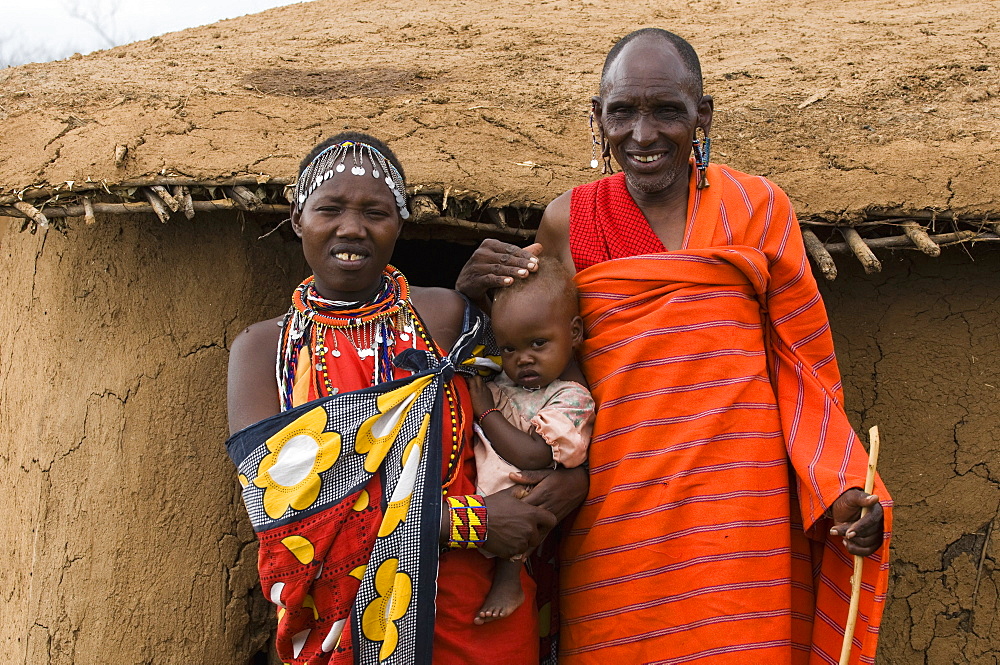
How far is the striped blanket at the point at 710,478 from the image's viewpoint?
256 cm

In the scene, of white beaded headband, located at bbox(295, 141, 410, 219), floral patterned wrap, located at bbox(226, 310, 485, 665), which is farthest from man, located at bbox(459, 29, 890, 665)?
floral patterned wrap, located at bbox(226, 310, 485, 665)

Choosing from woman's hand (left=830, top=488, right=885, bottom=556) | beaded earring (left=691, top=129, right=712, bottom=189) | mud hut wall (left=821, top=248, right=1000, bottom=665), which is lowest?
mud hut wall (left=821, top=248, right=1000, bottom=665)

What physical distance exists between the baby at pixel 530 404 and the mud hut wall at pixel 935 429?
4.35ft

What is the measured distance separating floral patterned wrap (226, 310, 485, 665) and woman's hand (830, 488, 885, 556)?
1.02 m

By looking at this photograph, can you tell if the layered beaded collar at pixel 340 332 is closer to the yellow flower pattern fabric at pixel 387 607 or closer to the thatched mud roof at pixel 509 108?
the yellow flower pattern fabric at pixel 387 607

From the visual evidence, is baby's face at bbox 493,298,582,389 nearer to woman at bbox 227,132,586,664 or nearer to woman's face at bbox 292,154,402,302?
woman at bbox 227,132,586,664

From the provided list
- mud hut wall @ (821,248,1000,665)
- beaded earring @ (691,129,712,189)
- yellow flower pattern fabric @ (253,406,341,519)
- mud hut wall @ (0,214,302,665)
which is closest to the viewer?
yellow flower pattern fabric @ (253,406,341,519)

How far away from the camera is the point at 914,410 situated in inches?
137

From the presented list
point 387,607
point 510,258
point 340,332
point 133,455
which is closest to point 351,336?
point 340,332

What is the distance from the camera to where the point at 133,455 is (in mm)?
3248

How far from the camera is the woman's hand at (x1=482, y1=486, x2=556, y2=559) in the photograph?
2490 mm

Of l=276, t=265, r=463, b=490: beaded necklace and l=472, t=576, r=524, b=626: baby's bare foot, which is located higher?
l=276, t=265, r=463, b=490: beaded necklace

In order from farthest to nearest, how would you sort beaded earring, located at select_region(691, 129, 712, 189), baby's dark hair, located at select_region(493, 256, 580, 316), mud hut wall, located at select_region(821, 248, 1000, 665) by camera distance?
1. mud hut wall, located at select_region(821, 248, 1000, 665)
2. beaded earring, located at select_region(691, 129, 712, 189)
3. baby's dark hair, located at select_region(493, 256, 580, 316)

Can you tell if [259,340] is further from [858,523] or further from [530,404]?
[858,523]
